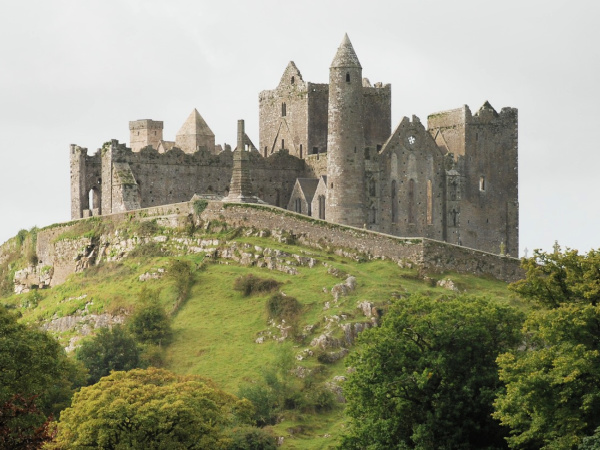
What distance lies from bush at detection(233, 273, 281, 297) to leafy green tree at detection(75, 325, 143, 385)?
7.40m

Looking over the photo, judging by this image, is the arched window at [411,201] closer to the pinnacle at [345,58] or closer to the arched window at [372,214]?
the arched window at [372,214]

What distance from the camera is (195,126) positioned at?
105 meters

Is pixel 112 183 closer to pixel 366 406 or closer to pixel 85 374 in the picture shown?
pixel 85 374

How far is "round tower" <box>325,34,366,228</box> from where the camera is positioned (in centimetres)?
8775

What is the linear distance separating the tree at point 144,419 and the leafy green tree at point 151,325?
1354 cm

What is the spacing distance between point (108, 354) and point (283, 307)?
9.23 metres

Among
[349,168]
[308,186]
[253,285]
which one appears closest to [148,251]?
[253,285]

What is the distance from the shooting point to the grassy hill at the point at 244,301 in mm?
69625

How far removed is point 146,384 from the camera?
207 ft

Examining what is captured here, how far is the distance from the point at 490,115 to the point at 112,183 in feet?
86.2

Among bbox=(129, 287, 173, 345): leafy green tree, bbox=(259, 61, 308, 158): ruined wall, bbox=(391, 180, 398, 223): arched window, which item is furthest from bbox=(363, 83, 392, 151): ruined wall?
bbox=(129, 287, 173, 345): leafy green tree

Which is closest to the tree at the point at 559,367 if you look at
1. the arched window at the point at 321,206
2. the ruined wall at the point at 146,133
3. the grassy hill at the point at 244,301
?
the grassy hill at the point at 244,301

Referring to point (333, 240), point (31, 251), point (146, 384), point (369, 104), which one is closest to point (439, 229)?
point (369, 104)

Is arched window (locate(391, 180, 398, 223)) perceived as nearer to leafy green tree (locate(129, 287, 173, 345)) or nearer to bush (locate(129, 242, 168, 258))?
bush (locate(129, 242, 168, 258))
